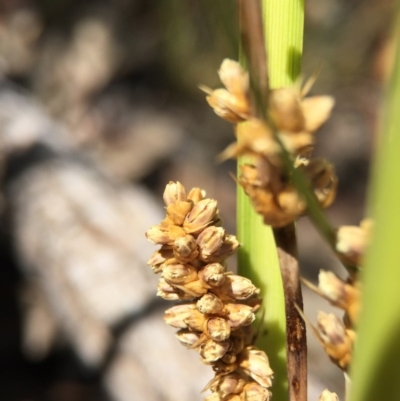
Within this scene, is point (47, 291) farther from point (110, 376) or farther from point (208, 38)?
point (208, 38)

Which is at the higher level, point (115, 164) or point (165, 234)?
point (115, 164)

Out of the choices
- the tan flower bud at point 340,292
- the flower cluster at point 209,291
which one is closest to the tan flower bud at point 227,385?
the flower cluster at point 209,291

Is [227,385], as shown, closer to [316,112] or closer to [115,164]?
[316,112]

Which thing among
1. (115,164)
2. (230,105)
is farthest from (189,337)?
(115,164)

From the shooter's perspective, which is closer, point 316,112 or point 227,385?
point 316,112

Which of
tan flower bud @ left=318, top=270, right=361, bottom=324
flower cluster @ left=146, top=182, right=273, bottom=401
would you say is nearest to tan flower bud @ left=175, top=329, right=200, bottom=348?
flower cluster @ left=146, top=182, right=273, bottom=401

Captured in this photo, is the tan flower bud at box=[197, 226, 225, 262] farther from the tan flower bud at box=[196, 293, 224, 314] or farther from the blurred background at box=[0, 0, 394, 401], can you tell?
the blurred background at box=[0, 0, 394, 401]

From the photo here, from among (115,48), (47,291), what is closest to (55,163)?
(47,291)
